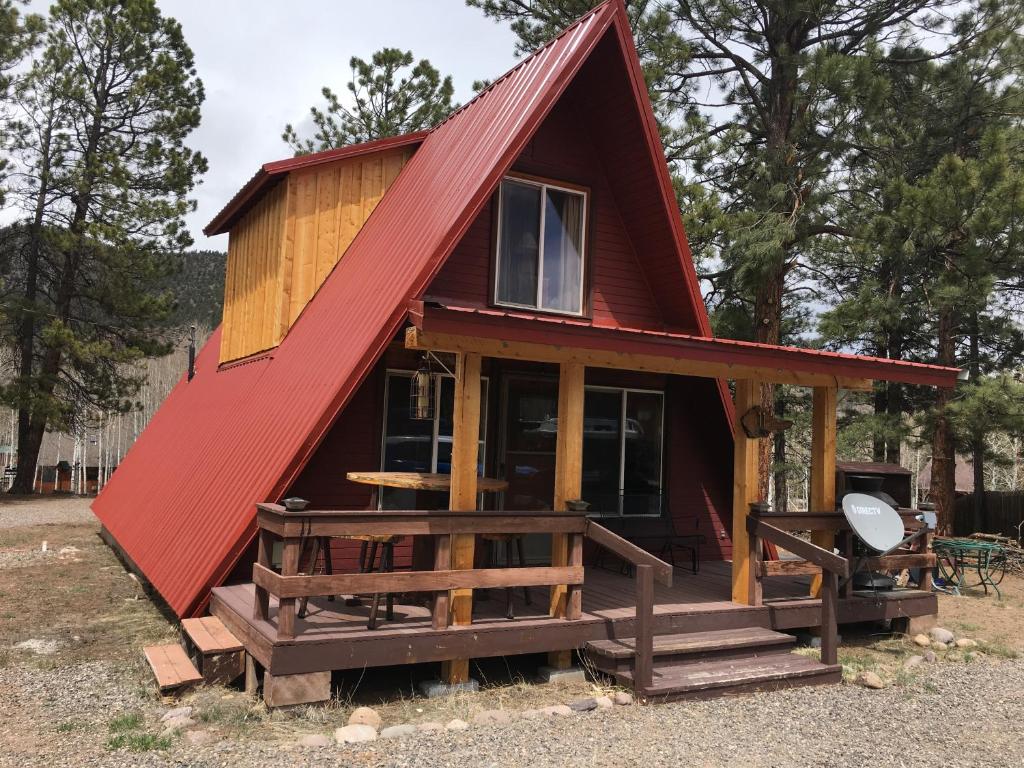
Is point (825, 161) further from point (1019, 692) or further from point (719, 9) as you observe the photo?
point (1019, 692)

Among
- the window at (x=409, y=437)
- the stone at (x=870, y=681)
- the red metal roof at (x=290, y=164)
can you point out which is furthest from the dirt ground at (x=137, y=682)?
the red metal roof at (x=290, y=164)

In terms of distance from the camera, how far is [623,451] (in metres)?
9.30

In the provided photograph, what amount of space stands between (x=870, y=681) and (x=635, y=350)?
303cm

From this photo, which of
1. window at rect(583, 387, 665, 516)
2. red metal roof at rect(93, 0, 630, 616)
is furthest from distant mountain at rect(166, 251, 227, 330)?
window at rect(583, 387, 665, 516)

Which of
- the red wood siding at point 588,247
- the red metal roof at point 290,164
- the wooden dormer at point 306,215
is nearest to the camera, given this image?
the red wood siding at point 588,247

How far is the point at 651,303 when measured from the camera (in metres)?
9.22

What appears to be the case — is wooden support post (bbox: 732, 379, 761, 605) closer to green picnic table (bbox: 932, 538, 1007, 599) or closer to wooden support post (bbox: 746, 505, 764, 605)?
wooden support post (bbox: 746, 505, 764, 605)

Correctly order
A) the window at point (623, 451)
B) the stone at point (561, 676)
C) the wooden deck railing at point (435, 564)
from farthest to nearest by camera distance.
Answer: the window at point (623, 451)
the stone at point (561, 676)
the wooden deck railing at point (435, 564)

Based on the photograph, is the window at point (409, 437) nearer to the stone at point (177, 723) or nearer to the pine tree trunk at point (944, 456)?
the stone at point (177, 723)

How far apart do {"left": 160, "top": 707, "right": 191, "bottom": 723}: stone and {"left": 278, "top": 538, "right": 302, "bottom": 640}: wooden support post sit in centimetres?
69

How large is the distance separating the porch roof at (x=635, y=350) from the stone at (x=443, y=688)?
2311 millimetres

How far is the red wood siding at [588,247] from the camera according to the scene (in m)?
8.28

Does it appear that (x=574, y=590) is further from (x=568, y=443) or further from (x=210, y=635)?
(x=210, y=635)

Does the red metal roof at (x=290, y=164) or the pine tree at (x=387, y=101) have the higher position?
the pine tree at (x=387, y=101)
